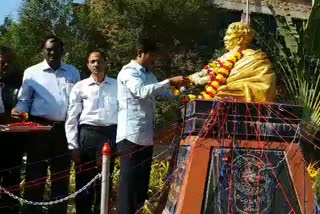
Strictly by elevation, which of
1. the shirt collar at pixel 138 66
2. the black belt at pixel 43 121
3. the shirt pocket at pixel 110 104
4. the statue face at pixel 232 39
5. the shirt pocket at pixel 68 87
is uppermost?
the statue face at pixel 232 39

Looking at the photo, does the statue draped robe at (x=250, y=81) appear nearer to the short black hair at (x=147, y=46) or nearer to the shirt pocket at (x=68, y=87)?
the short black hair at (x=147, y=46)

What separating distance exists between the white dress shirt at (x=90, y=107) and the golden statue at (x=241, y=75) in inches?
30.7

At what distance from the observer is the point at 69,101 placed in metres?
4.67

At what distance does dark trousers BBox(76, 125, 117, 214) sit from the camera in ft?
14.9

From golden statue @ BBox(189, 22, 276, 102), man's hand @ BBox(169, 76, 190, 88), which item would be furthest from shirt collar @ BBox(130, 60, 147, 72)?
golden statue @ BBox(189, 22, 276, 102)

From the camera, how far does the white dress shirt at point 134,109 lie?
4.16 m

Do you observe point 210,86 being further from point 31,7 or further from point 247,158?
point 31,7

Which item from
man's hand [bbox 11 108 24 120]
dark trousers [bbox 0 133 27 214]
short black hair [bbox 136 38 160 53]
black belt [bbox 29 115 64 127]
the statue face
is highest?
the statue face

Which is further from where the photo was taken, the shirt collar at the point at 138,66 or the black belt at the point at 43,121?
the black belt at the point at 43,121

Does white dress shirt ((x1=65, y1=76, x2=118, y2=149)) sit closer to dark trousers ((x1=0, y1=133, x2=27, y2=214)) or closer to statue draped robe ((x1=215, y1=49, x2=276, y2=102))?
dark trousers ((x1=0, y1=133, x2=27, y2=214))

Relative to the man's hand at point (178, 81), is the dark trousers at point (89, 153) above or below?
below

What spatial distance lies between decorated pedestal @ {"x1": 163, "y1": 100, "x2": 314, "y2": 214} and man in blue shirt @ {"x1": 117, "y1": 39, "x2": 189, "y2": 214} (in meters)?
0.35

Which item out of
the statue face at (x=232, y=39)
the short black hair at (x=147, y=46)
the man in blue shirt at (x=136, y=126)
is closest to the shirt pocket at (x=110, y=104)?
the man in blue shirt at (x=136, y=126)

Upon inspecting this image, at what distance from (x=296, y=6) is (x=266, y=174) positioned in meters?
9.96
